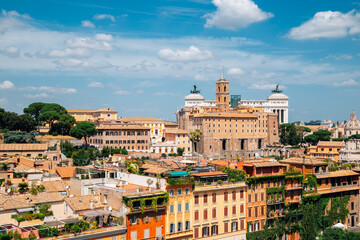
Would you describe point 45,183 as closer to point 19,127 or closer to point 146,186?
point 146,186

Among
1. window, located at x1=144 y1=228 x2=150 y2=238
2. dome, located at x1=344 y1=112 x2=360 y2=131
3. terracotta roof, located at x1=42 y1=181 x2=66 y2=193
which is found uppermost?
dome, located at x1=344 y1=112 x2=360 y2=131

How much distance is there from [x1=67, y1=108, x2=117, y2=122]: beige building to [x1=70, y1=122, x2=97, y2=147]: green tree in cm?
2625

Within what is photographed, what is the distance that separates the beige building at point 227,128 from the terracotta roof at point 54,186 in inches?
3164

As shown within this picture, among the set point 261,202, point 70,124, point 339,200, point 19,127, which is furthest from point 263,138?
point 261,202

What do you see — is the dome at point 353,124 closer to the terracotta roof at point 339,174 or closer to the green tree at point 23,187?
the terracotta roof at point 339,174

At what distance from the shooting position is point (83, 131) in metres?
106

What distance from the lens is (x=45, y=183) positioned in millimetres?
45625

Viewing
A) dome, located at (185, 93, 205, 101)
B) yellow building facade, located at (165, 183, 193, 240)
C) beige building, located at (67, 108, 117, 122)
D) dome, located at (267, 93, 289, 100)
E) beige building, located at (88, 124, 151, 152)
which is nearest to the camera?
yellow building facade, located at (165, 183, 193, 240)

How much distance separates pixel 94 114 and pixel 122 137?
92.2 ft

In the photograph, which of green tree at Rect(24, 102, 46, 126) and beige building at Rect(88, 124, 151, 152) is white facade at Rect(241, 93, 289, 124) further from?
green tree at Rect(24, 102, 46, 126)

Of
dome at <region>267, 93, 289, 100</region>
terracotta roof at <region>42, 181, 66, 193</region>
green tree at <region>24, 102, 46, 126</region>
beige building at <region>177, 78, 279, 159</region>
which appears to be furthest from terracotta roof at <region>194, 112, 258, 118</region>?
terracotta roof at <region>42, 181, 66, 193</region>

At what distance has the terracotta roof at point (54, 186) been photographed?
44.1 metres

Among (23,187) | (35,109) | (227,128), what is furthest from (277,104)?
(23,187)

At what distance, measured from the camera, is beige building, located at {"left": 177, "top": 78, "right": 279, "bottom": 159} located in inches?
4938
